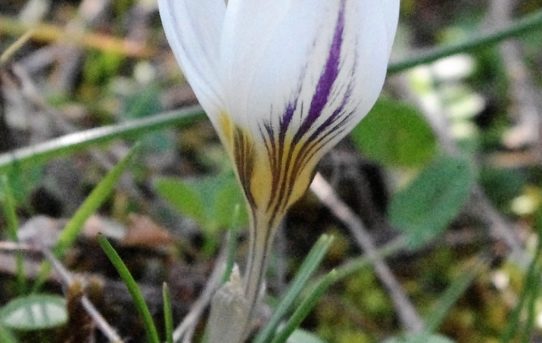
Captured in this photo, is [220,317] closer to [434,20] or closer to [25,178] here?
[25,178]

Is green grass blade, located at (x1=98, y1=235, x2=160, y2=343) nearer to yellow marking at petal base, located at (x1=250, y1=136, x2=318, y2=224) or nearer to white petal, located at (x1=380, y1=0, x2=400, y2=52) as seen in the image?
yellow marking at petal base, located at (x1=250, y1=136, x2=318, y2=224)

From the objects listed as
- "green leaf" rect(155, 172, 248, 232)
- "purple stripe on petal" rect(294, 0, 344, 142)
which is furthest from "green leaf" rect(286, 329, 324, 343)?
"purple stripe on petal" rect(294, 0, 344, 142)

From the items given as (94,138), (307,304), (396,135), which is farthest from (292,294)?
(396,135)

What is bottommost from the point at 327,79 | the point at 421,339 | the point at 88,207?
the point at 421,339

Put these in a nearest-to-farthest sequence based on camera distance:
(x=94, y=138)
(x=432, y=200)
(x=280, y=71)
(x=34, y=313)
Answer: (x=280, y=71), (x=34, y=313), (x=94, y=138), (x=432, y=200)

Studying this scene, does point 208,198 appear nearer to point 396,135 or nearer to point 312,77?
point 396,135

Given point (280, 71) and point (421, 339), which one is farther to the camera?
point (421, 339)

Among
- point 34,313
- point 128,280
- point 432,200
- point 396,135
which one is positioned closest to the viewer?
point 128,280

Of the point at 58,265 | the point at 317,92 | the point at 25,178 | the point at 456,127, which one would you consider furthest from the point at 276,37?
the point at 456,127
